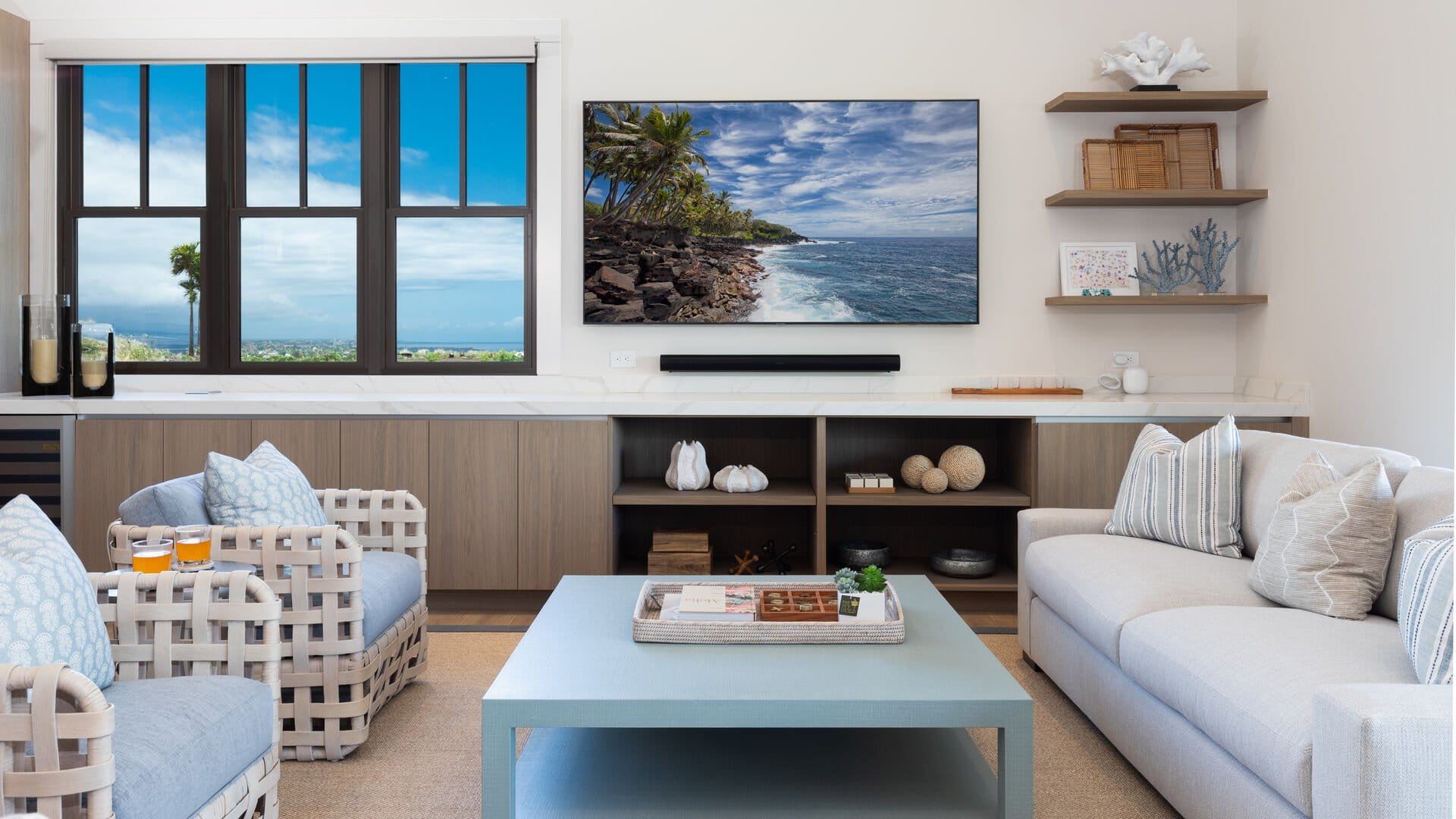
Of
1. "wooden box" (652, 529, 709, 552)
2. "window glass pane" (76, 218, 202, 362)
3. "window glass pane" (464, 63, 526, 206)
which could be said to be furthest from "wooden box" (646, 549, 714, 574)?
"window glass pane" (76, 218, 202, 362)

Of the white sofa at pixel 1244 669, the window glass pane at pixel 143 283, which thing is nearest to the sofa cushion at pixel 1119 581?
the white sofa at pixel 1244 669

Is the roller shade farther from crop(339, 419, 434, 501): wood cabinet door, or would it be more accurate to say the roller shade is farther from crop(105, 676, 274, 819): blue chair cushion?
crop(105, 676, 274, 819): blue chair cushion

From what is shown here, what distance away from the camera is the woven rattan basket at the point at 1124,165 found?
4184 mm

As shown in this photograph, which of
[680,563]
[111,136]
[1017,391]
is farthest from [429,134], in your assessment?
[1017,391]

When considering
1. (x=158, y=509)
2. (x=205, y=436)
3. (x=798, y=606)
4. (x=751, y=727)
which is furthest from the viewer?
(x=205, y=436)

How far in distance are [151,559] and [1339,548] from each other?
250 cm

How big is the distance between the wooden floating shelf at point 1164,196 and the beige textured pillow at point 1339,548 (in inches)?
79.0

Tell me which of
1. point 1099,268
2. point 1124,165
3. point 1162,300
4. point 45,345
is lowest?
point 45,345

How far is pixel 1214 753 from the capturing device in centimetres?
191

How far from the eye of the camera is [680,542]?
13.1ft

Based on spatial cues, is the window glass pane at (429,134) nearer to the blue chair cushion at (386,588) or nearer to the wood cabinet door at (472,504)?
the wood cabinet door at (472,504)

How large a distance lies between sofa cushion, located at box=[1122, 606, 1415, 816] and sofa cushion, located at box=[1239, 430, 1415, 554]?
41 centimetres

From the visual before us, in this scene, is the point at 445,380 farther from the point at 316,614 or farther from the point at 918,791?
the point at 918,791

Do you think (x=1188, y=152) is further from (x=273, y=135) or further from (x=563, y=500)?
(x=273, y=135)
